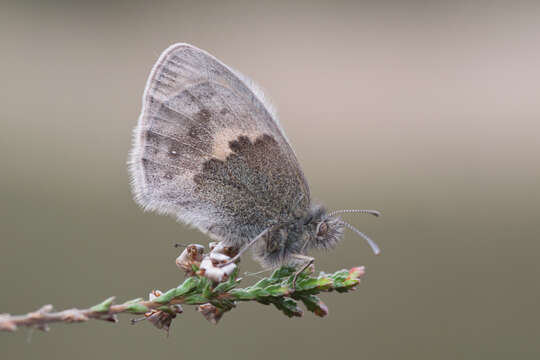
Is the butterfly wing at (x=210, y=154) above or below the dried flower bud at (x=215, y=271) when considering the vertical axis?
above

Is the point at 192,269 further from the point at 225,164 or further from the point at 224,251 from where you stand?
the point at 225,164

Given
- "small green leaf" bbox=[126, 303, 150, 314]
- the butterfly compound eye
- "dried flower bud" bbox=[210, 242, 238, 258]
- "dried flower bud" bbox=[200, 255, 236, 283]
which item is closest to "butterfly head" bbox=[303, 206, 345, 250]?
the butterfly compound eye

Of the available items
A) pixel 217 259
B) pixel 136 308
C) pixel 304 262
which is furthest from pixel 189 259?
pixel 304 262

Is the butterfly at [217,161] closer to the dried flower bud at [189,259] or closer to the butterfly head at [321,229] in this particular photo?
the butterfly head at [321,229]

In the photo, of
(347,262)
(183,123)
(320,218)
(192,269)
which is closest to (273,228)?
(320,218)

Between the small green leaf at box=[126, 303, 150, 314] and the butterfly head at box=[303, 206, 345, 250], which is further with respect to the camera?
the butterfly head at box=[303, 206, 345, 250]

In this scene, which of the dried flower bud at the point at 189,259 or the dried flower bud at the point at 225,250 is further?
the dried flower bud at the point at 225,250

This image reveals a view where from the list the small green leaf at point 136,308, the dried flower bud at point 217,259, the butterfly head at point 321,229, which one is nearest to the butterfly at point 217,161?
the butterfly head at point 321,229

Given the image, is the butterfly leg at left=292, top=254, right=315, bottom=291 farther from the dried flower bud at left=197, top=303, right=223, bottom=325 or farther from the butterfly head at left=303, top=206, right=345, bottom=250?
the dried flower bud at left=197, top=303, right=223, bottom=325
